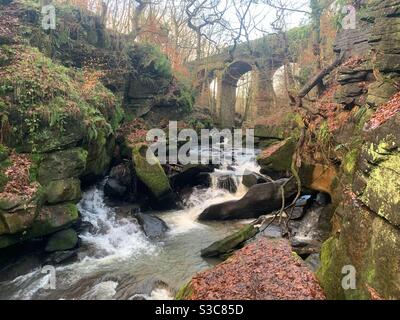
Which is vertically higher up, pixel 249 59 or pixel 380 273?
pixel 249 59

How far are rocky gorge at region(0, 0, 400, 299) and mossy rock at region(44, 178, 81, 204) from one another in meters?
0.03

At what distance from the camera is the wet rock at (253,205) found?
39.1ft

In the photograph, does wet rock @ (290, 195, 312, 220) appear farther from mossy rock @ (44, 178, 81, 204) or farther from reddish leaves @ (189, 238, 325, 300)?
mossy rock @ (44, 178, 81, 204)

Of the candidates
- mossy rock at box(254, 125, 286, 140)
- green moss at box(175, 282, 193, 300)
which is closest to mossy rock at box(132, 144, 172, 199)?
green moss at box(175, 282, 193, 300)

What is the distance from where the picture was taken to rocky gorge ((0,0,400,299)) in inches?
192

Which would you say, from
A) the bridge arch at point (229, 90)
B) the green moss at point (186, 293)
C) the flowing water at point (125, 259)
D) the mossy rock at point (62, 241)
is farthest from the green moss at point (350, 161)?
the bridge arch at point (229, 90)

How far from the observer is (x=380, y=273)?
13.6 ft

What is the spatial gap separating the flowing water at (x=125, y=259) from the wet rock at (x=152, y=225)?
21 cm

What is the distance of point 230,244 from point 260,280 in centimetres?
398

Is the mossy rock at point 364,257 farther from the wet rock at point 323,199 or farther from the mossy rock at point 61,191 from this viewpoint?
the mossy rock at point 61,191
